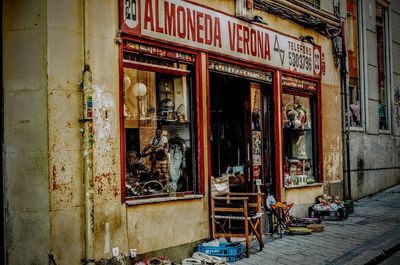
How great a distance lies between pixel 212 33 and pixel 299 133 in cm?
437

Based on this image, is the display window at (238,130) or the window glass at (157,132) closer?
the window glass at (157,132)

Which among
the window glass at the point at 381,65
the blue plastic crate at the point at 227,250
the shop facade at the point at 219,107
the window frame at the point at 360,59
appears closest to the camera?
the shop facade at the point at 219,107

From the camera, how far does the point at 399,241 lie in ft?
32.1

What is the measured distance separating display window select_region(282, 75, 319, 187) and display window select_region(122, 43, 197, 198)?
351cm

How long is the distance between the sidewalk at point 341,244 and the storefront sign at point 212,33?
3377mm

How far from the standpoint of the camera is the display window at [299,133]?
40.1 ft

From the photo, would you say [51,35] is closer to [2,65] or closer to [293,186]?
[2,65]

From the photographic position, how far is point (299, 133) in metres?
12.8

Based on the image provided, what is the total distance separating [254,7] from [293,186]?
151 inches

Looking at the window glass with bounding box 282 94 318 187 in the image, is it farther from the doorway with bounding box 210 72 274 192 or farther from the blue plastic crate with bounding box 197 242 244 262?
the blue plastic crate with bounding box 197 242 244 262

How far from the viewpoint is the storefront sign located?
786cm

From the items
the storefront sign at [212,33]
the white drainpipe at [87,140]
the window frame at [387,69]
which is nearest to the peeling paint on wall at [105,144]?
the white drainpipe at [87,140]

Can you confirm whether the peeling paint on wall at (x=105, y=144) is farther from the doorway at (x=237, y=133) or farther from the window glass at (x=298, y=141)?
the window glass at (x=298, y=141)

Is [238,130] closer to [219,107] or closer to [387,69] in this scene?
[219,107]
